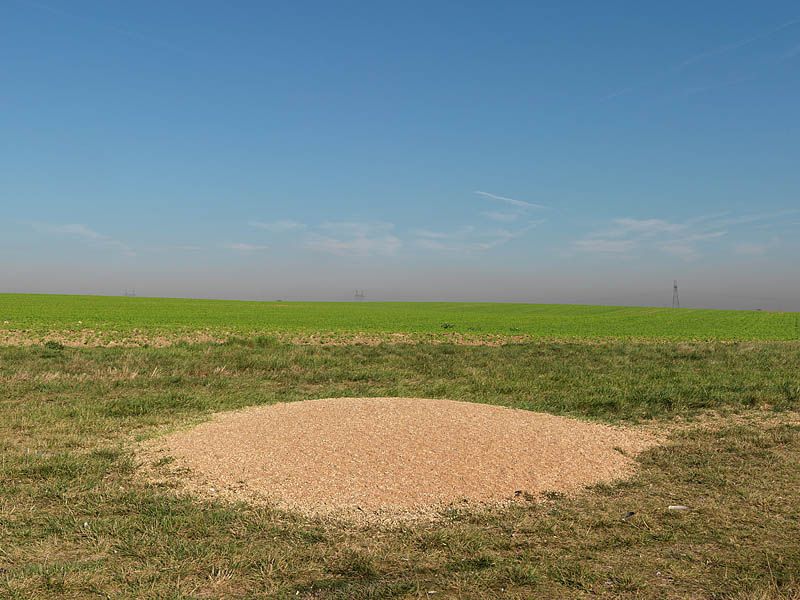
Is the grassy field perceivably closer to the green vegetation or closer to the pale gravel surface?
the green vegetation

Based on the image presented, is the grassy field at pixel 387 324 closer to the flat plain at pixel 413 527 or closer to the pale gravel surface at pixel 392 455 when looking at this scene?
the flat plain at pixel 413 527

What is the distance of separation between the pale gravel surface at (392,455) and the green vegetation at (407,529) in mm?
352

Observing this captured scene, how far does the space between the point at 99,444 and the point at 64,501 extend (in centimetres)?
217

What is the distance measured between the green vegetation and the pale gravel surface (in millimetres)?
352

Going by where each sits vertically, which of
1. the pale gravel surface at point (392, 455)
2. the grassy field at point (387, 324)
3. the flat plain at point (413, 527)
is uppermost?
the grassy field at point (387, 324)

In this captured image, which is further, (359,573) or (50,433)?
(50,433)

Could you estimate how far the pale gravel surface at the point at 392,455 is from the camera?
209 inches

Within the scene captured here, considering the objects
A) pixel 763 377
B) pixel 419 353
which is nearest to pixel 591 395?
pixel 763 377

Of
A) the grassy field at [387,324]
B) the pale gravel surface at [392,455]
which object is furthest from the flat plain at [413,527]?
the grassy field at [387,324]

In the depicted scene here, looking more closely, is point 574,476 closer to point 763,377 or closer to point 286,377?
point 286,377

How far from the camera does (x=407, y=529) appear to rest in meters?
4.58

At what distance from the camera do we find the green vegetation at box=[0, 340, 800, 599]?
12.1ft

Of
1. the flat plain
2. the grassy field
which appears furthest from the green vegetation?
the grassy field

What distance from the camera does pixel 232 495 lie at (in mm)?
5285
